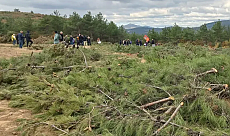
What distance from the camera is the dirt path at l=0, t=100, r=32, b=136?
3089 mm

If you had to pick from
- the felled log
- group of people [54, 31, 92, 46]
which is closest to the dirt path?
the felled log

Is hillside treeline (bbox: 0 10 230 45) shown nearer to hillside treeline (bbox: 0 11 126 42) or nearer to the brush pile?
hillside treeline (bbox: 0 11 126 42)

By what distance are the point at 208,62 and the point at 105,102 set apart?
2.83 meters

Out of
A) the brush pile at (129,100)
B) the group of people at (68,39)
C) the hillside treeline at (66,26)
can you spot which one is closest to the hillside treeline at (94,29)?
the hillside treeline at (66,26)

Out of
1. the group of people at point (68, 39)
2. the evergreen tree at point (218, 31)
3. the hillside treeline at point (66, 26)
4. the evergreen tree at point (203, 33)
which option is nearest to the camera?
the group of people at point (68, 39)

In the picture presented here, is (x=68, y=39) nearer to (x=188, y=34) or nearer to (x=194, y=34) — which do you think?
(x=188, y=34)

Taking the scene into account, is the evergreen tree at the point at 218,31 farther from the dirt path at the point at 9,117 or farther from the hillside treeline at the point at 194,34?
the dirt path at the point at 9,117

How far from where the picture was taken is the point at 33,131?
3.02 m

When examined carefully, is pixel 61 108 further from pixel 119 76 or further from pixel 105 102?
pixel 119 76

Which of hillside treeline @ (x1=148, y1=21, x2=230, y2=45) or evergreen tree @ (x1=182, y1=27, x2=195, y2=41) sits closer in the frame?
hillside treeline @ (x1=148, y1=21, x2=230, y2=45)

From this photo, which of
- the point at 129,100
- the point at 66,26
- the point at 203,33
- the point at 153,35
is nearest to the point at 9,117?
the point at 129,100

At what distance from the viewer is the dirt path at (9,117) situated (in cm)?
309

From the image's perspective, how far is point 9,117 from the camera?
141 inches

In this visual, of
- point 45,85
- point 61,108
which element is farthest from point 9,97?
point 61,108
